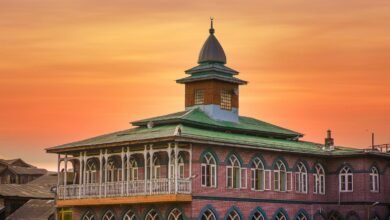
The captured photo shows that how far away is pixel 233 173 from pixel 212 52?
Answer: 1110cm

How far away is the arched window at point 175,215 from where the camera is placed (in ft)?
193

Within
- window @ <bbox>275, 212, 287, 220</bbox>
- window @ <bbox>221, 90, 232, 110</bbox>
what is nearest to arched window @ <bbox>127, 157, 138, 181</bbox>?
window @ <bbox>221, 90, 232, 110</bbox>

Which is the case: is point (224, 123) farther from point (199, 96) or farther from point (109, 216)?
point (109, 216)

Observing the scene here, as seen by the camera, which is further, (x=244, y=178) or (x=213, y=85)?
(x=213, y=85)

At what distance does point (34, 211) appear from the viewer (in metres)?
80.8

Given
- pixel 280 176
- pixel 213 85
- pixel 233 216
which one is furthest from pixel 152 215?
pixel 213 85

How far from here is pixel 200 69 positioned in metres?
68.4

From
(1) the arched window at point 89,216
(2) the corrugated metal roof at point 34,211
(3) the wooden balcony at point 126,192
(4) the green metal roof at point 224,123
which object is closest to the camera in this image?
(3) the wooden balcony at point 126,192

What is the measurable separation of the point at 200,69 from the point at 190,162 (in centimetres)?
1167

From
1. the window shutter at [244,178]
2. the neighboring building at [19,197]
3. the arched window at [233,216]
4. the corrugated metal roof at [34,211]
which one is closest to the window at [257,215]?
the arched window at [233,216]

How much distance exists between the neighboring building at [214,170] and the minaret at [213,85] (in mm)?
74

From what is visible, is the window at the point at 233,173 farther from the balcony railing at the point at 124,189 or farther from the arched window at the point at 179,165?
the balcony railing at the point at 124,189

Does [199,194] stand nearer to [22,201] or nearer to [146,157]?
[146,157]

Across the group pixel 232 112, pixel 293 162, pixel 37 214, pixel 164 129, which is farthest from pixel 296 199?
pixel 37 214
